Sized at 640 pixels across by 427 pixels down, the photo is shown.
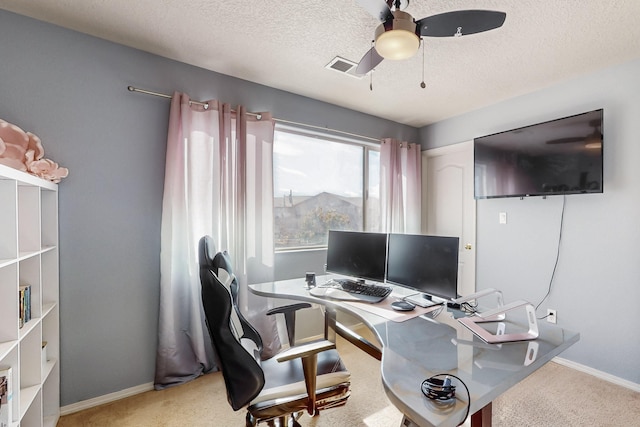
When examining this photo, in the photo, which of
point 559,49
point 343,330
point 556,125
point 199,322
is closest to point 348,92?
point 559,49

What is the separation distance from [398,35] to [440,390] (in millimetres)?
1381

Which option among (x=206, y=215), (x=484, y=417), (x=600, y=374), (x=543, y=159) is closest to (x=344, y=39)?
(x=206, y=215)

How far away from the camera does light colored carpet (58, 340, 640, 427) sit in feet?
5.95

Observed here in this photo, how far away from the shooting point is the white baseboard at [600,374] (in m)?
2.20

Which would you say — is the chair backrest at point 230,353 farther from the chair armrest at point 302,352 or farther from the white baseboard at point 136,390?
the white baseboard at point 136,390

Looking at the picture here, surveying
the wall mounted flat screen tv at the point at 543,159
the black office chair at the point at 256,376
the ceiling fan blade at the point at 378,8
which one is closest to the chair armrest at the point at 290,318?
the black office chair at the point at 256,376

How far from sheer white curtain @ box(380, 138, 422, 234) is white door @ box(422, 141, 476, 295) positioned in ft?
0.66

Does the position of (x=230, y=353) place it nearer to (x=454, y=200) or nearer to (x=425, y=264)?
(x=425, y=264)

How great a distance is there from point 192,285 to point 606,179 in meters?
3.41

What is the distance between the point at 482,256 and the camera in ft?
10.6

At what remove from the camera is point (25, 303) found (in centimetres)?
148

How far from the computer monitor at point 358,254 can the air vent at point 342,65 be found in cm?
128

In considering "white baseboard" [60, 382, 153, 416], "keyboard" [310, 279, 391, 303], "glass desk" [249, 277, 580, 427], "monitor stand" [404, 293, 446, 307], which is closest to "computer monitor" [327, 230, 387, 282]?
"keyboard" [310, 279, 391, 303]

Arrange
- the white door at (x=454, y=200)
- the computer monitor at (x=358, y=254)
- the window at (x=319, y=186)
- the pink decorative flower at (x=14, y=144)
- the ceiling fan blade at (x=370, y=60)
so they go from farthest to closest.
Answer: the white door at (x=454, y=200), the window at (x=319, y=186), the computer monitor at (x=358, y=254), the ceiling fan blade at (x=370, y=60), the pink decorative flower at (x=14, y=144)
